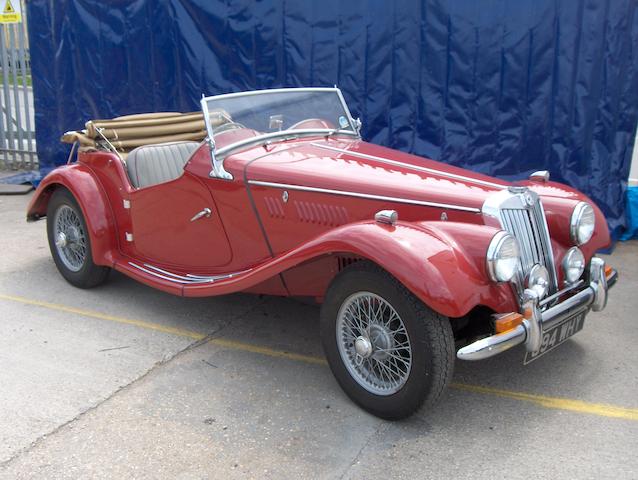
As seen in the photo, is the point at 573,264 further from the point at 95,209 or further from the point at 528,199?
the point at 95,209

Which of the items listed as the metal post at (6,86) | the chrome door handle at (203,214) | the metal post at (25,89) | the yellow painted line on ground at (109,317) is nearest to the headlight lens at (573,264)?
the chrome door handle at (203,214)

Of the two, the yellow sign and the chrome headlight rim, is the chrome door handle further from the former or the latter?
the yellow sign

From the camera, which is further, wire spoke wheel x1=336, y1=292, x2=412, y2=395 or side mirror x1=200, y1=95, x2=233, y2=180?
side mirror x1=200, y1=95, x2=233, y2=180

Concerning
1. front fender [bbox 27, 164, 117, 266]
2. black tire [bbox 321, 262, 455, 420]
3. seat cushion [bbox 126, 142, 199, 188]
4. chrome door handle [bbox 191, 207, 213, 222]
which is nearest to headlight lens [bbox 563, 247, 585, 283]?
black tire [bbox 321, 262, 455, 420]

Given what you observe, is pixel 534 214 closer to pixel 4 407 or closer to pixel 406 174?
pixel 406 174

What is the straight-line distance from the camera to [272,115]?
14.8 feet

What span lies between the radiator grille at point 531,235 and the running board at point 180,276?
5.24 feet

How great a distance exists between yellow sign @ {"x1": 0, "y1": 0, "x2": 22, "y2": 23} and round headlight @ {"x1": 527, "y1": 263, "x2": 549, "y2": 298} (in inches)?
324

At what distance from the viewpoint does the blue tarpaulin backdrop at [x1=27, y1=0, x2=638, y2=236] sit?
605cm

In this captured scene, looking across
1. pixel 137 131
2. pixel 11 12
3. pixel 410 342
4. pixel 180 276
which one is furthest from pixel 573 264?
pixel 11 12

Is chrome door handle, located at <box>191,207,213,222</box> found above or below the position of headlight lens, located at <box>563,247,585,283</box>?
above

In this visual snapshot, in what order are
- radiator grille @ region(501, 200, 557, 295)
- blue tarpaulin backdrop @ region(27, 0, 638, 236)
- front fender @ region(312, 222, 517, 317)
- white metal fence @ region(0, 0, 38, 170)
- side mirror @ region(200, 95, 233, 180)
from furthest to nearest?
white metal fence @ region(0, 0, 38, 170)
blue tarpaulin backdrop @ region(27, 0, 638, 236)
side mirror @ region(200, 95, 233, 180)
radiator grille @ region(501, 200, 557, 295)
front fender @ region(312, 222, 517, 317)

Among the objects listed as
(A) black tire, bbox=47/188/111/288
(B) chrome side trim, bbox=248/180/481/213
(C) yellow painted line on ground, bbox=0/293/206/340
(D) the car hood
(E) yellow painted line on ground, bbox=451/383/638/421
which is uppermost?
(D) the car hood

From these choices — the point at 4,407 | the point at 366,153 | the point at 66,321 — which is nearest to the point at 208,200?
the point at 366,153
